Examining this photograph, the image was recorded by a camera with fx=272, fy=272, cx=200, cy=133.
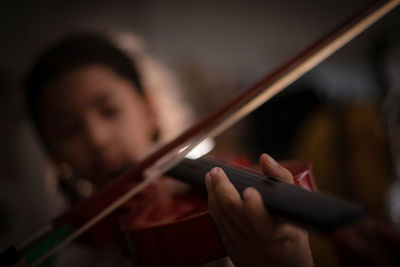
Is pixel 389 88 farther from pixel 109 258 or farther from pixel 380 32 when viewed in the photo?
pixel 109 258

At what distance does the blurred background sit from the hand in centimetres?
6

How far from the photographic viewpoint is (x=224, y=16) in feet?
6.14

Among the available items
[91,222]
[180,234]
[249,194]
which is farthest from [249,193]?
[91,222]

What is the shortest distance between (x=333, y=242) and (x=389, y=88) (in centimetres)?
111

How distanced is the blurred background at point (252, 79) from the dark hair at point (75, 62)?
1.66 ft

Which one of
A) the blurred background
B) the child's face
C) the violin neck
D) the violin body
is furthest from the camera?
the blurred background

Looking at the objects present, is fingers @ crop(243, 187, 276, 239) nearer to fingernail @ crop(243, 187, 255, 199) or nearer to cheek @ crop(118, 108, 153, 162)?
fingernail @ crop(243, 187, 255, 199)

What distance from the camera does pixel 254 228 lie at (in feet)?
0.79

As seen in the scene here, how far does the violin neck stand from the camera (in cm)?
20

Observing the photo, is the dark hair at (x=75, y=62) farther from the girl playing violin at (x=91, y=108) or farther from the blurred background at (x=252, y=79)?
the blurred background at (x=252, y=79)

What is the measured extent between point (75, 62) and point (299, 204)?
67cm

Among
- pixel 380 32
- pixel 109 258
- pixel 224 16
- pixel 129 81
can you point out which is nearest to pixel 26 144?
pixel 129 81

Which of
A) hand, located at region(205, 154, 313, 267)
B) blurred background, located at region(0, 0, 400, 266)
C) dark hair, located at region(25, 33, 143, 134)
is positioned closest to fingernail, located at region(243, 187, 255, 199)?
hand, located at region(205, 154, 313, 267)

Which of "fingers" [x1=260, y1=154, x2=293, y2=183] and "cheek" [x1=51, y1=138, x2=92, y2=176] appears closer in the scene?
"fingers" [x1=260, y1=154, x2=293, y2=183]
